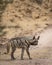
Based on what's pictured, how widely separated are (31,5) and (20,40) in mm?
11301

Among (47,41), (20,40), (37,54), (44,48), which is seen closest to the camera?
(20,40)

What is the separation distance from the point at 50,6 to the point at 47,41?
239 inches

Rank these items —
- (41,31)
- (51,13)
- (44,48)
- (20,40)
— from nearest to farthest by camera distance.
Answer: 1. (20,40)
2. (44,48)
3. (41,31)
4. (51,13)

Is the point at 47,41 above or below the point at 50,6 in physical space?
below

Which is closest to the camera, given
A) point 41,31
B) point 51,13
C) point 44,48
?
point 44,48

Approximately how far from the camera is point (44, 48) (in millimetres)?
20172

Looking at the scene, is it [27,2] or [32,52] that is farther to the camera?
[27,2]

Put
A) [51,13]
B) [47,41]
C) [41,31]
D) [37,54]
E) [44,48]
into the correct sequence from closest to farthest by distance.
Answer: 1. [37,54]
2. [44,48]
3. [47,41]
4. [41,31]
5. [51,13]

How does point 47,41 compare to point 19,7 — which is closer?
point 47,41

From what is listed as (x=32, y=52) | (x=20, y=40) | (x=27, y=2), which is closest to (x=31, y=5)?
(x=27, y=2)

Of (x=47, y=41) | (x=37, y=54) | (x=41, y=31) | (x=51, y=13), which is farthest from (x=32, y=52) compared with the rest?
(x=51, y=13)

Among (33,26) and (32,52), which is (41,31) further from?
(32,52)

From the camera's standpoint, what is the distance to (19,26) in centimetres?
2452

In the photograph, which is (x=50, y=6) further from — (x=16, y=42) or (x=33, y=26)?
(x=16, y=42)
